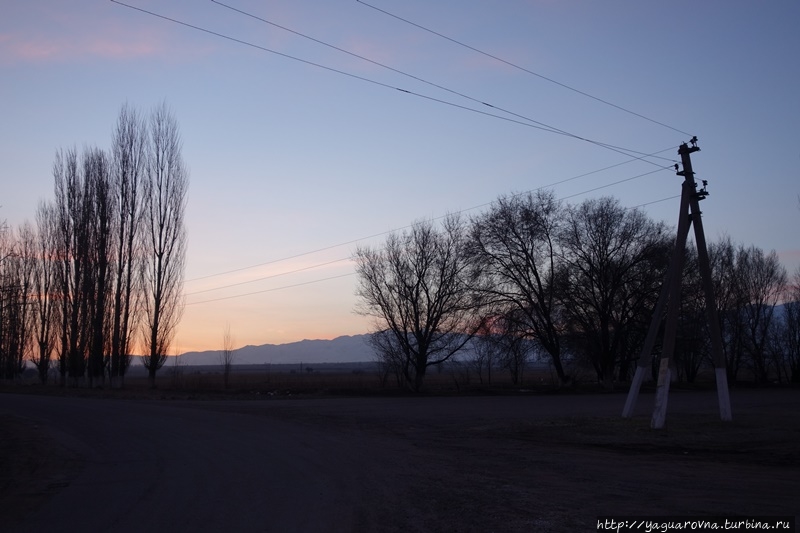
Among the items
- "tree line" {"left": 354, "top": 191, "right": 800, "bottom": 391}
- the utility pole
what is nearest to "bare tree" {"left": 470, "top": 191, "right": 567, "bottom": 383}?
"tree line" {"left": 354, "top": 191, "right": 800, "bottom": 391}

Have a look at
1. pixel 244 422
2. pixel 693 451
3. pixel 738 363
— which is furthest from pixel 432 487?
pixel 738 363

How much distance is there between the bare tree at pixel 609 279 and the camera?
172ft

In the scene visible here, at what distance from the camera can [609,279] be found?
53.1m

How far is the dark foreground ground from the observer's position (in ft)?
29.8

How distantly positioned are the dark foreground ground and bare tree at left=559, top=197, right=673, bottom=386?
1098 inches

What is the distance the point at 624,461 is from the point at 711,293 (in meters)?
10.9

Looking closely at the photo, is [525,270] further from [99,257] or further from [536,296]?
[99,257]

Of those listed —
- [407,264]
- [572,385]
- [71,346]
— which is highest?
[407,264]

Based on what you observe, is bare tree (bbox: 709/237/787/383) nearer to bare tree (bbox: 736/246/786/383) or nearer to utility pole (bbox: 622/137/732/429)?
bare tree (bbox: 736/246/786/383)

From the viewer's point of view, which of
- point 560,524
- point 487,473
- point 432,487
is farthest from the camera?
point 487,473

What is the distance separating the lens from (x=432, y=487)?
1143 centimetres

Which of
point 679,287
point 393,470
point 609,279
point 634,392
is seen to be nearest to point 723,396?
point 634,392

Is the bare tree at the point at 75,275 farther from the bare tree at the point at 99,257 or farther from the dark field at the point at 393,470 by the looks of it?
the dark field at the point at 393,470

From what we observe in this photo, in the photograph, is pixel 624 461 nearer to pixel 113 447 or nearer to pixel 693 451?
pixel 693 451
